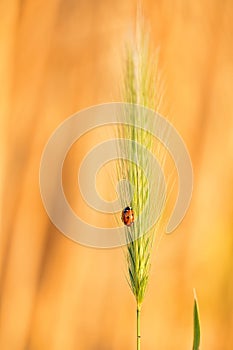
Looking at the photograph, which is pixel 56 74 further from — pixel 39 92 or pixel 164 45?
pixel 164 45

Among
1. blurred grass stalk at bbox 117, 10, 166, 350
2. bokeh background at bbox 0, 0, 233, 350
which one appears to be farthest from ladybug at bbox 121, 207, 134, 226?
bokeh background at bbox 0, 0, 233, 350

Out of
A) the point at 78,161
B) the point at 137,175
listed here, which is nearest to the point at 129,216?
the point at 137,175

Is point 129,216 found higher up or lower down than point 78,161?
lower down

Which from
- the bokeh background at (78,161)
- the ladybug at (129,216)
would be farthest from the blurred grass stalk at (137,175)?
the bokeh background at (78,161)

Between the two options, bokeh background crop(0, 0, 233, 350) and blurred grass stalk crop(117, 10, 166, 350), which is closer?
blurred grass stalk crop(117, 10, 166, 350)

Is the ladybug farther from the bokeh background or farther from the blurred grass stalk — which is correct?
the bokeh background

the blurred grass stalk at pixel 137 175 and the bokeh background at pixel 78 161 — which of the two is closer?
the blurred grass stalk at pixel 137 175

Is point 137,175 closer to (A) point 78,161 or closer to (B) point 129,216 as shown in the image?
(B) point 129,216

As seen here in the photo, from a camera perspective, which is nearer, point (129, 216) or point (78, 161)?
point (129, 216)

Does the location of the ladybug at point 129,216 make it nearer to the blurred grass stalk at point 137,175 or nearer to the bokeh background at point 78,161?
the blurred grass stalk at point 137,175
